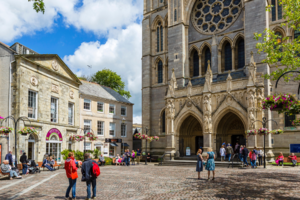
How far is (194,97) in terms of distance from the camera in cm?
2794

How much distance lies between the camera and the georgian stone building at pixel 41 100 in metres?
20.4

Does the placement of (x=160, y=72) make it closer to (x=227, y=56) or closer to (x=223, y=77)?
(x=227, y=56)

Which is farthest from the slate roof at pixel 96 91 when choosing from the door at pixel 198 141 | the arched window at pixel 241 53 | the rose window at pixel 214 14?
the arched window at pixel 241 53

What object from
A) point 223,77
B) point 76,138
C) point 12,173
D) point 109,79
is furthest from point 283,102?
point 109,79

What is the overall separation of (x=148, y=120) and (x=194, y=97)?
855cm

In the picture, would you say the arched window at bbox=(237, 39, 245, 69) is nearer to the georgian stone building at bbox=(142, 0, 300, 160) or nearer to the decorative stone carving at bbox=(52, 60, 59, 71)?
the georgian stone building at bbox=(142, 0, 300, 160)

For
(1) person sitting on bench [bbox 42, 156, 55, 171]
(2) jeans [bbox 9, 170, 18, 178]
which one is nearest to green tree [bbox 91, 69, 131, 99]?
(1) person sitting on bench [bbox 42, 156, 55, 171]

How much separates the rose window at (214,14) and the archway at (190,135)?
10.6m

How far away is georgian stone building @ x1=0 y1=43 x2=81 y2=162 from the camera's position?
2041 centimetres

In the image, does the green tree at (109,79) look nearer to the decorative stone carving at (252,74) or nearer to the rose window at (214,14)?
the rose window at (214,14)

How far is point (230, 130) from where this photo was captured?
28125 mm

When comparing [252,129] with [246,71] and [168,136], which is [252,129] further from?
[168,136]

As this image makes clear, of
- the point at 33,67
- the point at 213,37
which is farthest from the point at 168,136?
the point at 33,67

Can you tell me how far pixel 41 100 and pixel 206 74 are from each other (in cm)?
1525
